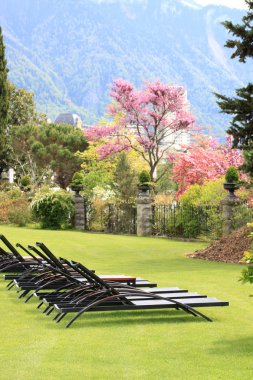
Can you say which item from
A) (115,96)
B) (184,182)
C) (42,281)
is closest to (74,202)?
(184,182)

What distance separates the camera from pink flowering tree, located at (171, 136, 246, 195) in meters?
34.0

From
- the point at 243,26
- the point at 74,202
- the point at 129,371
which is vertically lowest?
the point at 129,371

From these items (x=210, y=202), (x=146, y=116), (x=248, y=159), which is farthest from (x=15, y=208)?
(x=248, y=159)

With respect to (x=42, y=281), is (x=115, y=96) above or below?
above

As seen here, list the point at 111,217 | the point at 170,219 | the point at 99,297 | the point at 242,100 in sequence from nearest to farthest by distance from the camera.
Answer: the point at 99,297 → the point at 242,100 → the point at 170,219 → the point at 111,217

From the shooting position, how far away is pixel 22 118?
59438 mm

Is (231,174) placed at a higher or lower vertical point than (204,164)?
lower

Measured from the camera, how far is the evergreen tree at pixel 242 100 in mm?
17062

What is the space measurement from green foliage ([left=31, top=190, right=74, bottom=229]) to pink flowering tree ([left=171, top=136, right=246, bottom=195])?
545 cm

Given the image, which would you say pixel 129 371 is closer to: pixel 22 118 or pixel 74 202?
pixel 74 202

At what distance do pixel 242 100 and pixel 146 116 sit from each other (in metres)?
22.7

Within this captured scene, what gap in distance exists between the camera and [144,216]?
95.7 feet

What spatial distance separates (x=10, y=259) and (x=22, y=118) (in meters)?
46.8

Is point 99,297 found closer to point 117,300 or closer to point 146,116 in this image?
point 117,300
